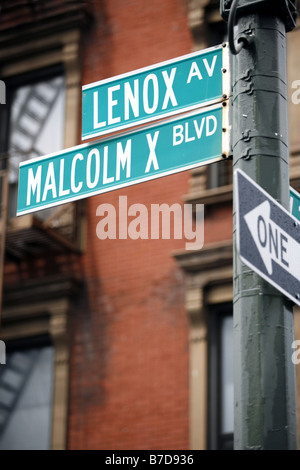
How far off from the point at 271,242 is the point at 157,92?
1.47 m

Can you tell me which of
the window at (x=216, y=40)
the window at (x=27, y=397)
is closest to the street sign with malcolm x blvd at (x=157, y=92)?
the window at (x=216, y=40)

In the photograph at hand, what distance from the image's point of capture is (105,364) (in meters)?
11.7

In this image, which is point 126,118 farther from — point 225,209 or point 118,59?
point 118,59

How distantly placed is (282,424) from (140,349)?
7607 mm

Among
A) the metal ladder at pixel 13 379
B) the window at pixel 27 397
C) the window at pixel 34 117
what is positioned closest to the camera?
the window at pixel 27 397

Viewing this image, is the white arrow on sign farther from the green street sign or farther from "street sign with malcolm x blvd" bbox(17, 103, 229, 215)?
"street sign with malcolm x blvd" bbox(17, 103, 229, 215)

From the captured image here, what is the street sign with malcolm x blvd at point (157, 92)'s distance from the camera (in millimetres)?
4953

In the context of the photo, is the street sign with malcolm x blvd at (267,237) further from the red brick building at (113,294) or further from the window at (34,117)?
the window at (34,117)

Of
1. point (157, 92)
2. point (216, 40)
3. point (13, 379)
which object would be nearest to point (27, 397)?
point (13, 379)

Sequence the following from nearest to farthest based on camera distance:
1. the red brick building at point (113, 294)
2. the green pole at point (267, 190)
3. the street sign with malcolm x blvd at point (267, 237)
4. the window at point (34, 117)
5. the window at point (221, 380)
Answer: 1. the street sign with malcolm x blvd at point (267, 237)
2. the green pole at point (267, 190)
3. the window at point (221, 380)
4. the red brick building at point (113, 294)
5. the window at point (34, 117)

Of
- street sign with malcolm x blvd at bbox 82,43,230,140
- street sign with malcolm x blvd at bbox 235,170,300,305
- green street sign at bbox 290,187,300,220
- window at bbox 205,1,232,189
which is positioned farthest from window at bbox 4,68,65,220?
street sign with malcolm x blvd at bbox 235,170,300,305

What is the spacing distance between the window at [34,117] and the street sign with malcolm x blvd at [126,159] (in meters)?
7.88

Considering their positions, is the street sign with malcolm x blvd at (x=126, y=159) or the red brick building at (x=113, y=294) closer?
the street sign with malcolm x blvd at (x=126, y=159)
